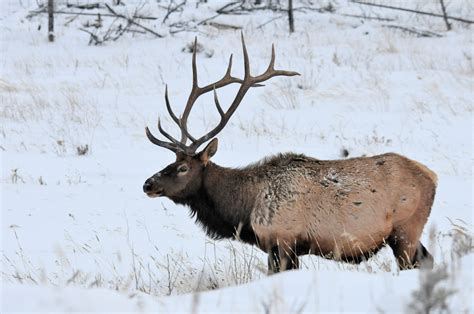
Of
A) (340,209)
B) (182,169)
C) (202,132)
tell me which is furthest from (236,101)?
(202,132)

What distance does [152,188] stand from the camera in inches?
250

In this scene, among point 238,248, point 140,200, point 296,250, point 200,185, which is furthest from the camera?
point 140,200

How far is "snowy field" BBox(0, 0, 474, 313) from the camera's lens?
3283mm

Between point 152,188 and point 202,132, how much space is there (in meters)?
4.74

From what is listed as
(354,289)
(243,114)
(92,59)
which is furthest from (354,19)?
(354,289)

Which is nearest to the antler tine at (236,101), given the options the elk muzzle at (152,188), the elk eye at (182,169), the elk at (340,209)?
the elk eye at (182,169)

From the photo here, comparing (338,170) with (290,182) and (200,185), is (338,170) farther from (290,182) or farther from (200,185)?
(200,185)

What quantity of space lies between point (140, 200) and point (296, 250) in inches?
111

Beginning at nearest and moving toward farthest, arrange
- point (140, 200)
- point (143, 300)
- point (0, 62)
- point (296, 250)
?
1. point (143, 300)
2. point (296, 250)
3. point (140, 200)
4. point (0, 62)

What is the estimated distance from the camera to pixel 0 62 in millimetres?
15945

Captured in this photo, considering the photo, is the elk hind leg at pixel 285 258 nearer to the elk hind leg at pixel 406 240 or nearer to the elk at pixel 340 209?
A: the elk at pixel 340 209

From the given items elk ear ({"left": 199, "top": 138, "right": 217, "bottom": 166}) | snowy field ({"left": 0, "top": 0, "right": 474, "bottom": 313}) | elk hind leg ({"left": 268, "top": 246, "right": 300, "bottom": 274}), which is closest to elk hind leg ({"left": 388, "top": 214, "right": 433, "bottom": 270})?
snowy field ({"left": 0, "top": 0, "right": 474, "bottom": 313})

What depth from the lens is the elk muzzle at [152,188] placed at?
633cm

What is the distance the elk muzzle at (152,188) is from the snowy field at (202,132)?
1.83ft
